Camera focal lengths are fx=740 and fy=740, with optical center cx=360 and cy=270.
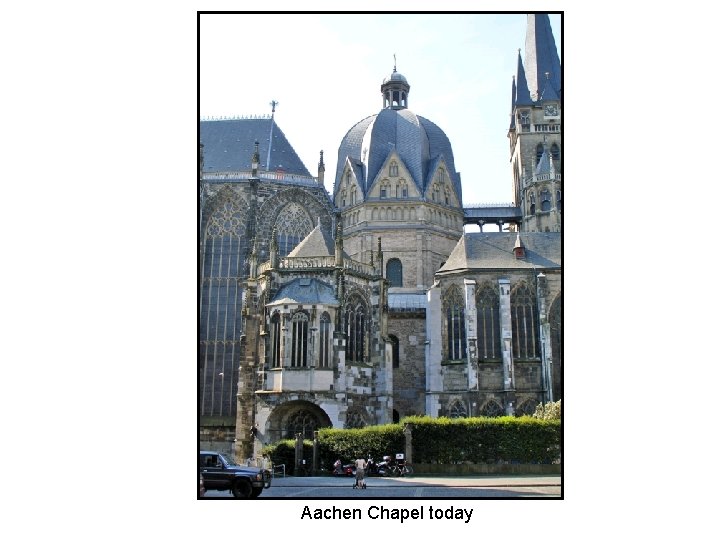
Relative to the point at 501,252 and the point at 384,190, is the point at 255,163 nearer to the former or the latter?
the point at 384,190

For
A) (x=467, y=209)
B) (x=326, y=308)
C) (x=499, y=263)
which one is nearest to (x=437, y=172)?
(x=467, y=209)

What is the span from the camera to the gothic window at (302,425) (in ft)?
104

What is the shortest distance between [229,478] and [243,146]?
29.7 meters

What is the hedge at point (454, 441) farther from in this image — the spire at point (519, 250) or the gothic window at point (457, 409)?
the spire at point (519, 250)

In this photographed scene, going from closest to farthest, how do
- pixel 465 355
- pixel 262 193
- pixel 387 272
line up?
pixel 465 355
pixel 262 193
pixel 387 272

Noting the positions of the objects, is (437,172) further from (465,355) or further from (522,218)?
(465,355)

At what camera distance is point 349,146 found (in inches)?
1887

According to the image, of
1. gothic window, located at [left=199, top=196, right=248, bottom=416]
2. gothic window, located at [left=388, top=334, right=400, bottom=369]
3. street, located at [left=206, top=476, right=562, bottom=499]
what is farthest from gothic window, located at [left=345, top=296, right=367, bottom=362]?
street, located at [left=206, top=476, right=562, bottom=499]

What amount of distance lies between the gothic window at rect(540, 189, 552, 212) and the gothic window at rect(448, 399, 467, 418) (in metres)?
16.9

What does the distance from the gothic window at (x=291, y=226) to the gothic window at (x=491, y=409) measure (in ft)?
44.4

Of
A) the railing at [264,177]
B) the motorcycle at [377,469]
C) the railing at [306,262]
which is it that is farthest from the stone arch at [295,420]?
the railing at [264,177]

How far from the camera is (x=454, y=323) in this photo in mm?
38094

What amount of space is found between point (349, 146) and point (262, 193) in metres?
8.97

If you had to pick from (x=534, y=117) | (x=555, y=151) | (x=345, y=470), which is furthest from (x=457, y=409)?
(x=534, y=117)
